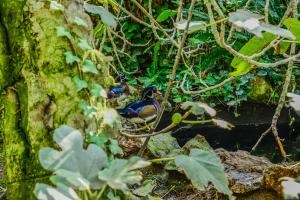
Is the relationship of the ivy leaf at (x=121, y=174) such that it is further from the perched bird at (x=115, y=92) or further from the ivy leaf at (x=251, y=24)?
A: the perched bird at (x=115, y=92)

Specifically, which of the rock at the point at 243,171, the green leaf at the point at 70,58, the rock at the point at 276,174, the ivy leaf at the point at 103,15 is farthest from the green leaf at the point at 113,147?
the rock at the point at 243,171

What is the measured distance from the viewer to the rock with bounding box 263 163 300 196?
1.83 meters

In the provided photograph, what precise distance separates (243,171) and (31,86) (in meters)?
1.77

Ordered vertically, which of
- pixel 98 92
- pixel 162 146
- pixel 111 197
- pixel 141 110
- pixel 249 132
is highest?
pixel 98 92

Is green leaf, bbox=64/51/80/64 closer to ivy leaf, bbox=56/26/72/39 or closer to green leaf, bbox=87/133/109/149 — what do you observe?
ivy leaf, bbox=56/26/72/39

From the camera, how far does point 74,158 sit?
2.50 feet

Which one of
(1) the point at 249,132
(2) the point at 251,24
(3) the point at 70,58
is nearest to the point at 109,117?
(3) the point at 70,58

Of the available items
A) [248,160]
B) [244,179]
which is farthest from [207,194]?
[248,160]

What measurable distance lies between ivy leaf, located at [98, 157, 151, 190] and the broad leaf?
74 millimetres

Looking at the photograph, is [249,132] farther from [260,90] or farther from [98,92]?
[98,92]

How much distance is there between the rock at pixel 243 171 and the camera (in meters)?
2.10

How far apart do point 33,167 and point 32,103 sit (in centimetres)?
19

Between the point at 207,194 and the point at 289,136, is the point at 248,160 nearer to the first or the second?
the point at 207,194

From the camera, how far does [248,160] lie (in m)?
2.80
